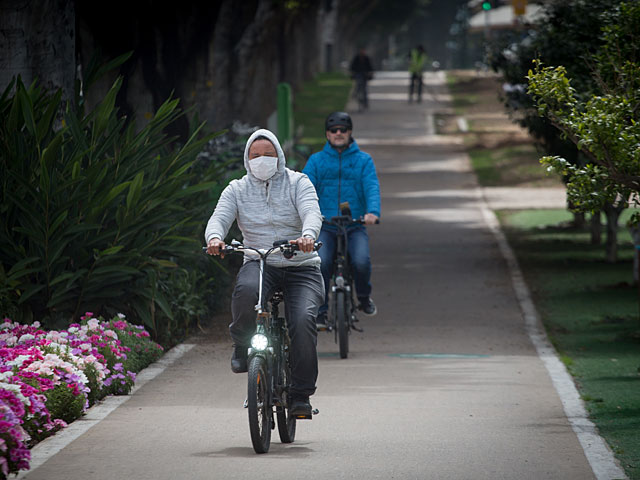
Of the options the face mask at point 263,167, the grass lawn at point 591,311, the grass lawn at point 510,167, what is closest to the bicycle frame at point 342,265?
the grass lawn at point 591,311

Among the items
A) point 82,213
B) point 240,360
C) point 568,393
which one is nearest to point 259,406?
point 240,360

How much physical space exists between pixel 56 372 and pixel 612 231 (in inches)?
420

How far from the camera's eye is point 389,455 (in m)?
7.37

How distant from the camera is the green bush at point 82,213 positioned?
33.1 ft

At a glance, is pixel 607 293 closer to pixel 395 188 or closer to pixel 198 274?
pixel 198 274

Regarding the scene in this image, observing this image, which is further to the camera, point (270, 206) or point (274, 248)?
point (270, 206)

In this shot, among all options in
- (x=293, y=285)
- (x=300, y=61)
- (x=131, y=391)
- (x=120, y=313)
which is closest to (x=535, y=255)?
(x=120, y=313)

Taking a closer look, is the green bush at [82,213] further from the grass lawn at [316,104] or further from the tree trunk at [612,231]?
the grass lawn at [316,104]

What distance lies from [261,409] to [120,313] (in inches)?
150

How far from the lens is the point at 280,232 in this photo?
7.62m

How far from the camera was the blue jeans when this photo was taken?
11.4m

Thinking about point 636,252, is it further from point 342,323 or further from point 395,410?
point 395,410

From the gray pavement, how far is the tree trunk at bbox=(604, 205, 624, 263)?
1565 millimetres

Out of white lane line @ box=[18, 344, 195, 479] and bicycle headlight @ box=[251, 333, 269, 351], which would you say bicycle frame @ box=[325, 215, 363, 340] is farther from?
bicycle headlight @ box=[251, 333, 269, 351]
